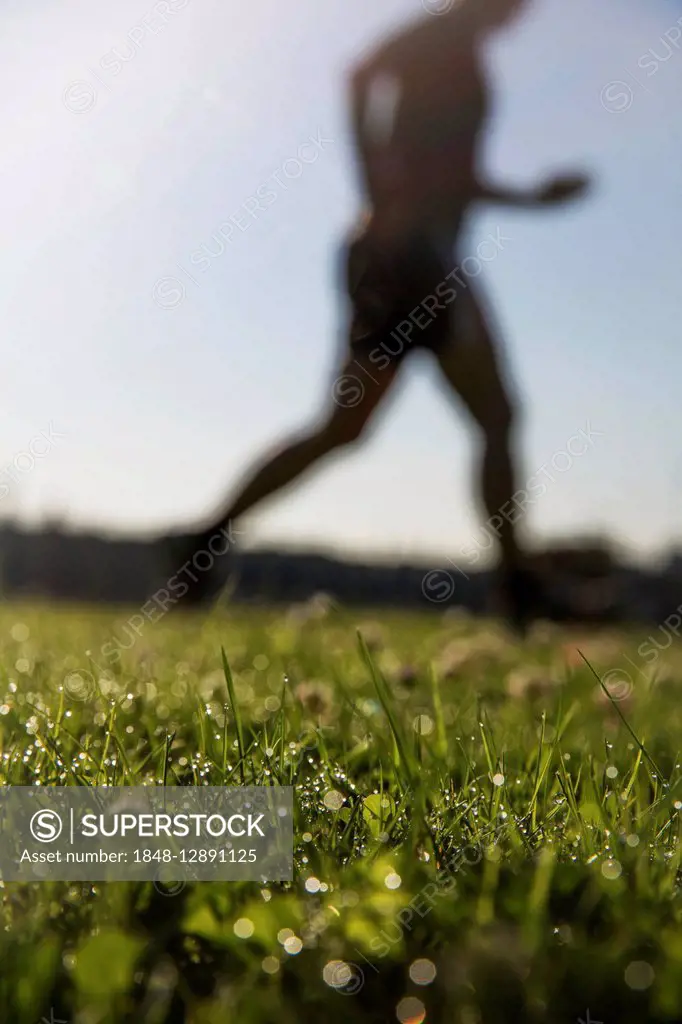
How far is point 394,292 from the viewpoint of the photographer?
389cm

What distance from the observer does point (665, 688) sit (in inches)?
119

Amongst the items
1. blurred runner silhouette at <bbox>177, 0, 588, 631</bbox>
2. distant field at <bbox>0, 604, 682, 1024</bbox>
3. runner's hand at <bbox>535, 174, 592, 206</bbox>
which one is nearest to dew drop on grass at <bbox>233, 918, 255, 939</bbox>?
distant field at <bbox>0, 604, 682, 1024</bbox>

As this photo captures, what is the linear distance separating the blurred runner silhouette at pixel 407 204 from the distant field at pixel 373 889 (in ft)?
7.12

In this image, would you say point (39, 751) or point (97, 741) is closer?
point (39, 751)

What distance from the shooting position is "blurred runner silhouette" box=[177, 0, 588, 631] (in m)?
Answer: 3.91

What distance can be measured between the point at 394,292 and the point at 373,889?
10.7ft

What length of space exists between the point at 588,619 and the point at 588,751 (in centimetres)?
373

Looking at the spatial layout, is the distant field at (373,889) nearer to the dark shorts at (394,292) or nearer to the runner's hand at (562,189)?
the dark shorts at (394,292)

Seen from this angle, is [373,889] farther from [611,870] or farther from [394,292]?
A: [394,292]

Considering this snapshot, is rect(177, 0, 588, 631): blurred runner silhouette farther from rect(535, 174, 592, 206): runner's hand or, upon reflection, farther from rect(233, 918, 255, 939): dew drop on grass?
rect(233, 918, 255, 939): dew drop on grass

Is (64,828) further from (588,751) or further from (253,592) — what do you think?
(253,592)

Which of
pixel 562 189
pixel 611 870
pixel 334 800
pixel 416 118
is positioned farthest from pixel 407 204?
pixel 611 870

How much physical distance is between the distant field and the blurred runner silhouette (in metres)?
2.17

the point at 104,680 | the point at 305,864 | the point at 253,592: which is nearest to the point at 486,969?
the point at 305,864
